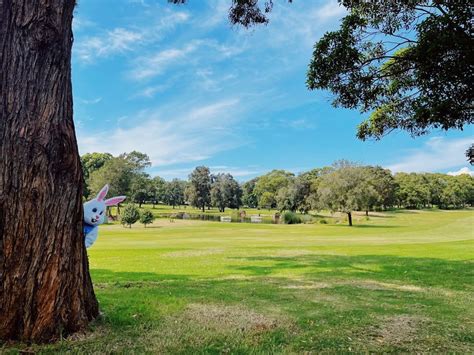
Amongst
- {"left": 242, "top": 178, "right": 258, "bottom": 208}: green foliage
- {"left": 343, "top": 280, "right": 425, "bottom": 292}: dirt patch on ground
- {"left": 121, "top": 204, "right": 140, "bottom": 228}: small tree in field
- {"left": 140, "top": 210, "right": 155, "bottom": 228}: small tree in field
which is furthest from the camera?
{"left": 242, "top": 178, "right": 258, "bottom": 208}: green foliage

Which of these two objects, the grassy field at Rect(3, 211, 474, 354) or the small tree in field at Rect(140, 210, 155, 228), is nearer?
the grassy field at Rect(3, 211, 474, 354)

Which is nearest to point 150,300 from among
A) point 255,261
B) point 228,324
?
point 228,324

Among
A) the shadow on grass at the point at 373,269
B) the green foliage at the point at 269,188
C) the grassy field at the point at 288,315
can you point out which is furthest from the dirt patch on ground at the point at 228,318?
the green foliage at the point at 269,188

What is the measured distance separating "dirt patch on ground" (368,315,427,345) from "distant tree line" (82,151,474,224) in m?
38.7

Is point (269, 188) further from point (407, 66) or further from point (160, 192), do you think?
point (407, 66)

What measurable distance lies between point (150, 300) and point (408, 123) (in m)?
8.44

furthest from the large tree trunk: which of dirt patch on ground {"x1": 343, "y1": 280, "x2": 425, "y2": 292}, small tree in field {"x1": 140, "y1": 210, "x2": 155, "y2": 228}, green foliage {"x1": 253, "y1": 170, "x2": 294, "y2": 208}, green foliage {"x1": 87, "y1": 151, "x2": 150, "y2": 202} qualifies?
green foliage {"x1": 253, "y1": 170, "x2": 294, "y2": 208}

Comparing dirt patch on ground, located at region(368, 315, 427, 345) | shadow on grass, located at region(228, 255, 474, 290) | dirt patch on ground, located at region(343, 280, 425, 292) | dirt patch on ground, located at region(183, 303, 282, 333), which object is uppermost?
dirt patch on ground, located at region(183, 303, 282, 333)

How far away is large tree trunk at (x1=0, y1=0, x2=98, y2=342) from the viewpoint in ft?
12.1

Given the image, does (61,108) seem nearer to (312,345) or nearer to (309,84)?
(312,345)

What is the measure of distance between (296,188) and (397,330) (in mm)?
63349

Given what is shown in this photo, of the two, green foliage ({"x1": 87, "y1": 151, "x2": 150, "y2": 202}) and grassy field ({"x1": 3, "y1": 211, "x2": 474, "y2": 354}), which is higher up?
green foliage ({"x1": 87, "y1": 151, "x2": 150, "y2": 202})

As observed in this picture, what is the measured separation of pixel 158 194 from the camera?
106062 millimetres

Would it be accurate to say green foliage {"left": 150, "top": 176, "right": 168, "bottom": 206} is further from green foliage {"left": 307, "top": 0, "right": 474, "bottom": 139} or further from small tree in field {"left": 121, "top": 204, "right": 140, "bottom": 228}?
green foliage {"left": 307, "top": 0, "right": 474, "bottom": 139}
